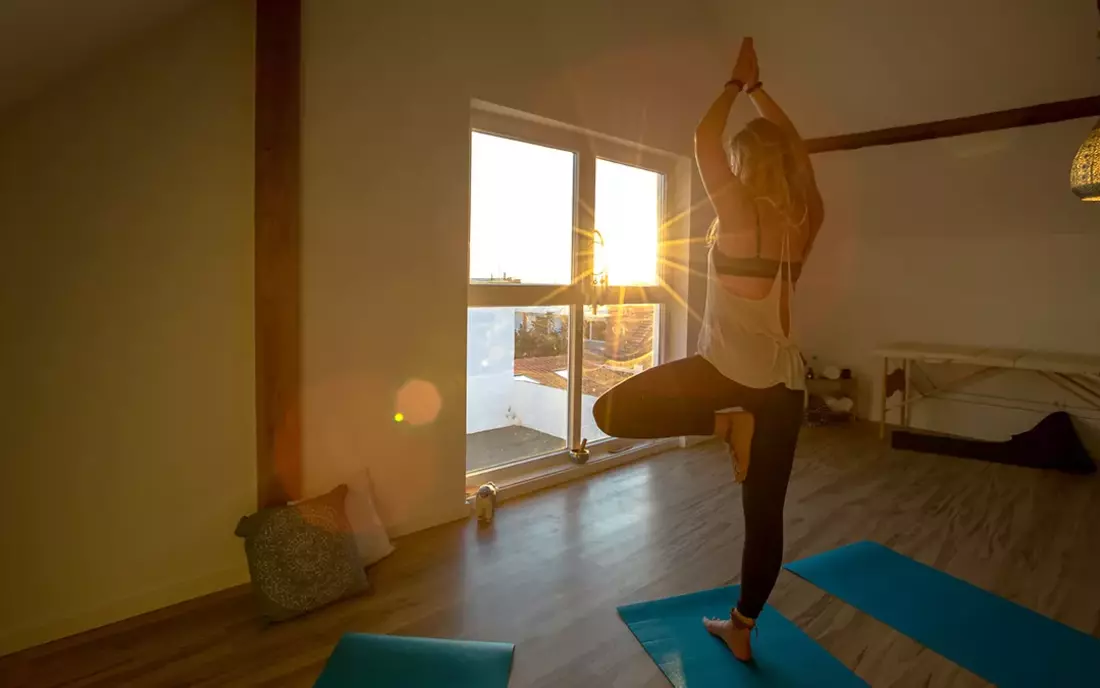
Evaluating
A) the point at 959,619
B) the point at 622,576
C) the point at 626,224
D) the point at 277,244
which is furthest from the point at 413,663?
the point at 626,224

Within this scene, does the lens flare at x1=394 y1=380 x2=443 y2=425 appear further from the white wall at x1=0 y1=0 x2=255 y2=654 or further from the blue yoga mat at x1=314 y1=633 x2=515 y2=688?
the blue yoga mat at x1=314 y1=633 x2=515 y2=688

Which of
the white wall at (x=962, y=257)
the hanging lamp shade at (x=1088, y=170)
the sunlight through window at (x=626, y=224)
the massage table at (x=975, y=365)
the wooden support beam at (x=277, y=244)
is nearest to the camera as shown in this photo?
the wooden support beam at (x=277, y=244)

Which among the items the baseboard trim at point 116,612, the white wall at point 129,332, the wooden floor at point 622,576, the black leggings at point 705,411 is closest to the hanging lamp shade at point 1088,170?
the wooden floor at point 622,576

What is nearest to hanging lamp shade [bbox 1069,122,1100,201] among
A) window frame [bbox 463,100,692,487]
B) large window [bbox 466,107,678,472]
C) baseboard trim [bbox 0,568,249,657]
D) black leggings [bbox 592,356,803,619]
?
window frame [bbox 463,100,692,487]

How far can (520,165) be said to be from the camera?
10.6 ft

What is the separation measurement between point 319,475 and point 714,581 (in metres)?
1.55

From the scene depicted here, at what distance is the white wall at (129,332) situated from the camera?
6.01 ft

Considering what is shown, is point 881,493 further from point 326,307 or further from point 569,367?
point 326,307

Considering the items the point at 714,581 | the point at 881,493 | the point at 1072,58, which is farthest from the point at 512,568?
the point at 1072,58

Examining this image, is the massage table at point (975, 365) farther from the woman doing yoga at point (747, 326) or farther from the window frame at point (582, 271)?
the woman doing yoga at point (747, 326)

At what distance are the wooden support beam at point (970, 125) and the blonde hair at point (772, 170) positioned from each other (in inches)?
117

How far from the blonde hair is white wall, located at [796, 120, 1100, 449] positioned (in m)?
3.53

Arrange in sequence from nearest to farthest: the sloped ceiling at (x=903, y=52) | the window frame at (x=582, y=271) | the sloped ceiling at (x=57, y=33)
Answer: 1. the sloped ceiling at (x=57, y=33)
2. the window frame at (x=582, y=271)
3. the sloped ceiling at (x=903, y=52)

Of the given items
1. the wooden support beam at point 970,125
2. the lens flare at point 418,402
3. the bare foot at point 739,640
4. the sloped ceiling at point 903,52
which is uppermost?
the sloped ceiling at point 903,52
